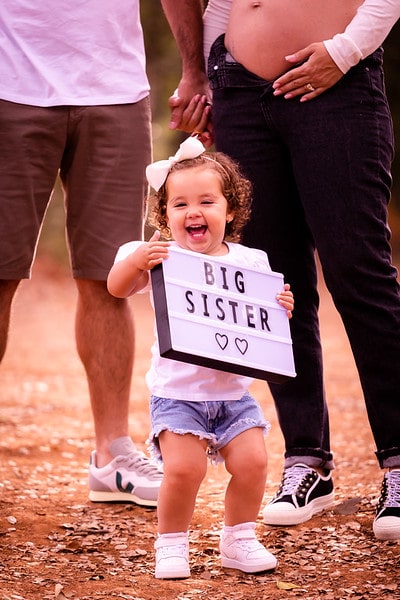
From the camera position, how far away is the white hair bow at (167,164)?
10.1 feet

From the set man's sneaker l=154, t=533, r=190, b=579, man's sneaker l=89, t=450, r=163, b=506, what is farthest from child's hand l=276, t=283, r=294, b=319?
man's sneaker l=89, t=450, r=163, b=506

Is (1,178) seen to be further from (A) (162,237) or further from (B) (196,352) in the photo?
(B) (196,352)

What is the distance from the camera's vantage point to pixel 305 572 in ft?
Result: 9.84

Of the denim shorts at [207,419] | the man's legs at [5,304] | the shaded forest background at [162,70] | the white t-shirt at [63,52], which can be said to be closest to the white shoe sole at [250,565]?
the denim shorts at [207,419]

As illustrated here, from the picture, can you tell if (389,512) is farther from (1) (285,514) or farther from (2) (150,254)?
(2) (150,254)

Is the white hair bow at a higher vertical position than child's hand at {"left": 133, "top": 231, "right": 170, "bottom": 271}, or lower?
higher

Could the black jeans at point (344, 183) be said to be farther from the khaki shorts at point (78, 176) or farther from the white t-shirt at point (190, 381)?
the khaki shorts at point (78, 176)

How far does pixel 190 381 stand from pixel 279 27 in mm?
1245

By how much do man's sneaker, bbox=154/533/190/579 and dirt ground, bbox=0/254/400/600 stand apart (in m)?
0.03

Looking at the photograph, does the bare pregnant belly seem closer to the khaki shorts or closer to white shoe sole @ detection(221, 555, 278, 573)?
the khaki shorts

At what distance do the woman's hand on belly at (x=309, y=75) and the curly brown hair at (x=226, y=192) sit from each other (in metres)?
0.31

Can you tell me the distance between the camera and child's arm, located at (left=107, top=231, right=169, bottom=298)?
286 centimetres

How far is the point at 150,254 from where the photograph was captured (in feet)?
9.37

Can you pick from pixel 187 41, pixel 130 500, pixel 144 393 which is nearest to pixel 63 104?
pixel 187 41
